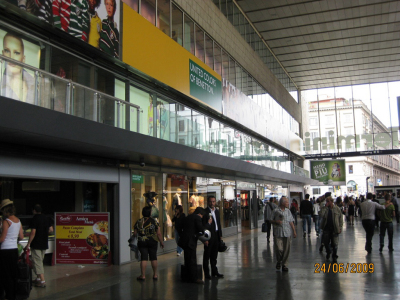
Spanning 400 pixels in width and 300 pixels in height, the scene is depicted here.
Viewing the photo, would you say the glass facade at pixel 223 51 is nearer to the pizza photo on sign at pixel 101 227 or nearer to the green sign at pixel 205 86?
the green sign at pixel 205 86

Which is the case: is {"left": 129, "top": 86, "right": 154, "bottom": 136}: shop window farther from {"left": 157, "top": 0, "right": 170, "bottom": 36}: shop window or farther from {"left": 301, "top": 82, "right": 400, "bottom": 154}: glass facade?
{"left": 301, "top": 82, "right": 400, "bottom": 154}: glass facade

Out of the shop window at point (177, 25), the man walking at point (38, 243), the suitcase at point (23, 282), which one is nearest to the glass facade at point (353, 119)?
the shop window at point (177, 25)

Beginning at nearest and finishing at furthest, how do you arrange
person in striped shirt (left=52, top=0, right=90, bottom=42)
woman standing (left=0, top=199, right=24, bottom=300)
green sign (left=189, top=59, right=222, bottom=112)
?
woman standing (left=0, top=199, right=24, bottom=300) → person in striped shirt (left=52, top=0, right=90, bottom=42) → green sign (left=189, top=59, right=222, bottom=112)

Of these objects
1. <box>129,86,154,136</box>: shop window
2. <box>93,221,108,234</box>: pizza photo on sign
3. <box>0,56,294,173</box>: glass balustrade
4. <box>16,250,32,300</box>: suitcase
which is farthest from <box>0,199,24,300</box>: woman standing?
<box>129,86,154,136</box>: shop window

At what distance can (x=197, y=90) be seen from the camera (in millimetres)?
17438

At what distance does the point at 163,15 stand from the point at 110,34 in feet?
14.7

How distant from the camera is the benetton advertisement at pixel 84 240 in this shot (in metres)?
11.0

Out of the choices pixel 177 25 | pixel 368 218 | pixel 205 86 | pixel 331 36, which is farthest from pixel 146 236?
pixel 331 36

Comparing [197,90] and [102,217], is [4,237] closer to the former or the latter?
[102,217]

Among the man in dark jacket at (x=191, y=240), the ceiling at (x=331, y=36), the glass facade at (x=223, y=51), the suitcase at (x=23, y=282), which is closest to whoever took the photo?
the suitcase at (x=23, y=282)

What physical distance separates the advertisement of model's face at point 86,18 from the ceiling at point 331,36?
15.8 metres

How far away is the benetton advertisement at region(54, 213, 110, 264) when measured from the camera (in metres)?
11.0

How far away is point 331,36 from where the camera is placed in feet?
104
